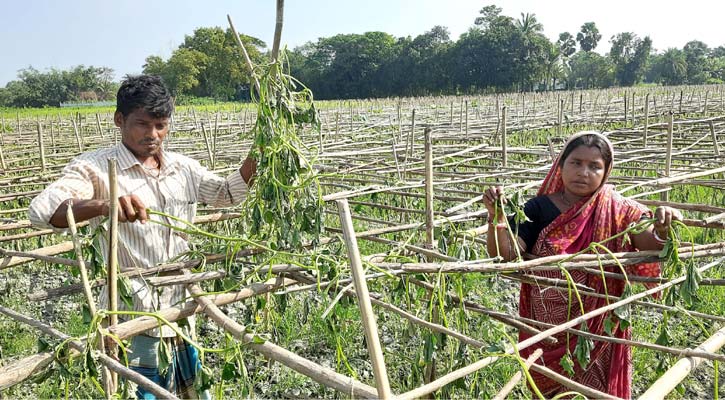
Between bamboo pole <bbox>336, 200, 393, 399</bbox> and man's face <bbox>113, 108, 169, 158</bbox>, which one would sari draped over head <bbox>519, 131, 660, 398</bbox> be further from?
man's face <bbox>113, 108, 169, 158</bbox>

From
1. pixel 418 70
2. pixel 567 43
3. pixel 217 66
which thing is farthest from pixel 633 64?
pixel 217 66

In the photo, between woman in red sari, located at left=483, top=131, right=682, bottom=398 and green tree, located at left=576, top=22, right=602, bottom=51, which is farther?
green tree, located at left=576, top=22, right=602, bottom=51

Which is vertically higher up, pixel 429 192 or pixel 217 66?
pixel 217 66

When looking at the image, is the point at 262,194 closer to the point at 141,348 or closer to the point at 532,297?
the point at 141,348

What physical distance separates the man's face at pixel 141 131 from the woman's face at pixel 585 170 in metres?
1.50

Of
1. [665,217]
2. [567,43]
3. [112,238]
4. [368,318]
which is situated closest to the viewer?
[368,318]

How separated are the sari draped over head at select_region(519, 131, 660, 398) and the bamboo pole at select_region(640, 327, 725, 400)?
0.53 m

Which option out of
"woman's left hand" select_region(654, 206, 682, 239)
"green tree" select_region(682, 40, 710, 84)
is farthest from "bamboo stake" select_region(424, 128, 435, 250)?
"green tree" select_region(682, 40, 710, 84)

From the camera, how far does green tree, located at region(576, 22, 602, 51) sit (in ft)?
227

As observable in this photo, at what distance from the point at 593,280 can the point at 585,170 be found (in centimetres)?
40

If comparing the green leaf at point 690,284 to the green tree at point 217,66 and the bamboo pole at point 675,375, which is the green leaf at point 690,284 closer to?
the bamboo pole at point 675,375

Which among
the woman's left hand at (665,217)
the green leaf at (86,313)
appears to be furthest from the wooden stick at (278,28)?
the woman's left hand at (665,217)

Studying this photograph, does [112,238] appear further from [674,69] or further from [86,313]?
[674,69]

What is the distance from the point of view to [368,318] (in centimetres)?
96
